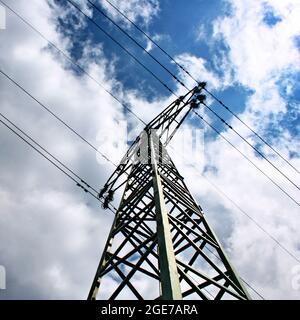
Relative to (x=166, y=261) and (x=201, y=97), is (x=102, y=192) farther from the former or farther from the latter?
(x=166, y=261)

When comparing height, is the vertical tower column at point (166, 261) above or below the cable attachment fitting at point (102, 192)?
below

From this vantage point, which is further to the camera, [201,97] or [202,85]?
[202,85]

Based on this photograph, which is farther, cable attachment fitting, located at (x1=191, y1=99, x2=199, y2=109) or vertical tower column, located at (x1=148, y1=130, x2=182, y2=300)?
cable attachment fitting, located at (x1=191, y1=99, x2=199, y2=109)

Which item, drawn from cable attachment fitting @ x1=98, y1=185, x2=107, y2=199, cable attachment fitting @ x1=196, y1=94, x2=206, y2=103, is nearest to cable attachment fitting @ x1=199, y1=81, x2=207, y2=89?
cable attachment fitting @ x1=196, y1=94, x2=206, y2=103

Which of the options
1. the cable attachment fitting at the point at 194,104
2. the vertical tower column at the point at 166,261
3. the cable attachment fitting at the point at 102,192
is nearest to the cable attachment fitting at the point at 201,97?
the cable attachment fitting at the point at 194,104

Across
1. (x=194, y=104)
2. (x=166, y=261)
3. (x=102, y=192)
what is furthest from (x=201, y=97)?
(x=166, y=261)

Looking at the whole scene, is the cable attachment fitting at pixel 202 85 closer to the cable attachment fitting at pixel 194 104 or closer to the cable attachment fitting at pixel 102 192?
the cable attachment fitting at pixel 194 104

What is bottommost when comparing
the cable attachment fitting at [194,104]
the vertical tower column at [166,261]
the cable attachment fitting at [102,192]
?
the vertical tower column at [166,261]

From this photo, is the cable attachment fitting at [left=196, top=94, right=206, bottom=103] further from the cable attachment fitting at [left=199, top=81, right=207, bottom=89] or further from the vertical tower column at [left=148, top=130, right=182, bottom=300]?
the vertical tower column at [left=148, top=130, right=182, bottom=300]
